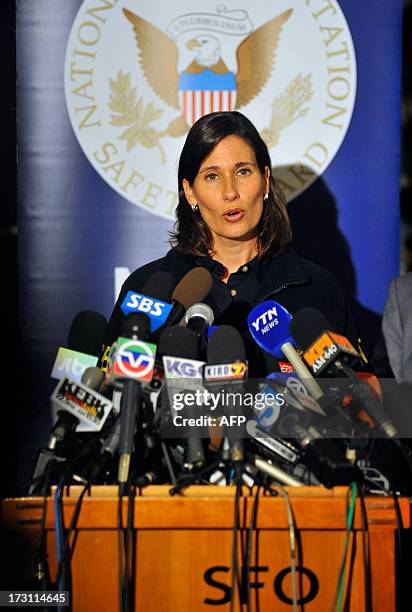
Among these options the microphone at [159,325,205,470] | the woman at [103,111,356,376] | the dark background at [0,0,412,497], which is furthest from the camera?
the dark background at [0,0,412,497]

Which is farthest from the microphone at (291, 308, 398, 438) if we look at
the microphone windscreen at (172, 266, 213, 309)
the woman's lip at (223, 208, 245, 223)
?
the woman's lip at (223, 208, 245, 223)

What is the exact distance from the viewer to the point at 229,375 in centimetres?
163

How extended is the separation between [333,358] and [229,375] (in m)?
0.22

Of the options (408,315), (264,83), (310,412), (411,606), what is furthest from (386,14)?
(411,606)

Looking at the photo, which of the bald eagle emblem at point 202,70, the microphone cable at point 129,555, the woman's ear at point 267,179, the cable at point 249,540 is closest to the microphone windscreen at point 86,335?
the microphone cable at point 129,555

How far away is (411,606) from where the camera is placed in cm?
190

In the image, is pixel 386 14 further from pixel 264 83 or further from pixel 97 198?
pixel 97 198

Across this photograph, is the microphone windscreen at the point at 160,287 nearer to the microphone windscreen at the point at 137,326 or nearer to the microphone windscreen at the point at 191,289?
the microphone windscreen at the point at 191,289

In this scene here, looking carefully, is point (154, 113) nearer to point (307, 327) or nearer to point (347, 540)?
point (307, 327)

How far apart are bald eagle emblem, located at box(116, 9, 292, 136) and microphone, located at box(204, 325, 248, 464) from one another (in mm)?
1658

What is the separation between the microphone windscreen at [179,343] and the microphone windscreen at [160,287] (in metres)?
0.16

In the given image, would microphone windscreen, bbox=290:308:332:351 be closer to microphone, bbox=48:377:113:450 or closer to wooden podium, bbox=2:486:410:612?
wooden podium, bbox=2:486:410:612

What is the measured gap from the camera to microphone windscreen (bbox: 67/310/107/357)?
2.09m

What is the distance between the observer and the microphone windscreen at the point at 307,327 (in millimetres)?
1772
